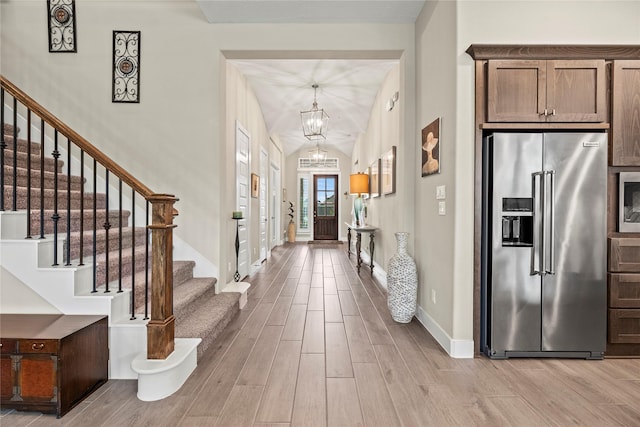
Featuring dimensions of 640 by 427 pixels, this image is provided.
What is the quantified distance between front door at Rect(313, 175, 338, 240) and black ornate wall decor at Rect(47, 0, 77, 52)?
844cm

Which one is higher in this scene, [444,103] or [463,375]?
[444,103]

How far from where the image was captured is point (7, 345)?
1.85m

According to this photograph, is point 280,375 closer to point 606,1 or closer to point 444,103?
point 444,103

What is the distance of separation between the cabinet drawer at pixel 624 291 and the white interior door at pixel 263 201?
5.52 m

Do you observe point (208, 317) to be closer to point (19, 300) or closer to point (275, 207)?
point (19, 300)

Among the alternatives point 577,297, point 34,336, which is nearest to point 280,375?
point 34,336

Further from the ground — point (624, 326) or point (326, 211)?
point (326, 211)

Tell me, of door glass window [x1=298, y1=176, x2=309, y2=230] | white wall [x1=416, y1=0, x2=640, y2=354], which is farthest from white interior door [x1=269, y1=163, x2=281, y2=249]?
white wall [x1=416, y1=0, x2=640, y2=354]

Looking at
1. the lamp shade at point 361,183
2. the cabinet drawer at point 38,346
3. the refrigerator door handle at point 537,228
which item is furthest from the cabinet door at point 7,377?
the lamp shade at point 361,183

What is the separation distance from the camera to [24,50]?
11.8 feet

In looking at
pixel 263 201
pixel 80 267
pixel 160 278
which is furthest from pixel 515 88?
pixel 263 201

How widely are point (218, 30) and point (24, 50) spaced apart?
2124mm

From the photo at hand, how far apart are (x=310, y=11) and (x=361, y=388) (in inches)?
138

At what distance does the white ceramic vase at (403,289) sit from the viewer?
330cm
